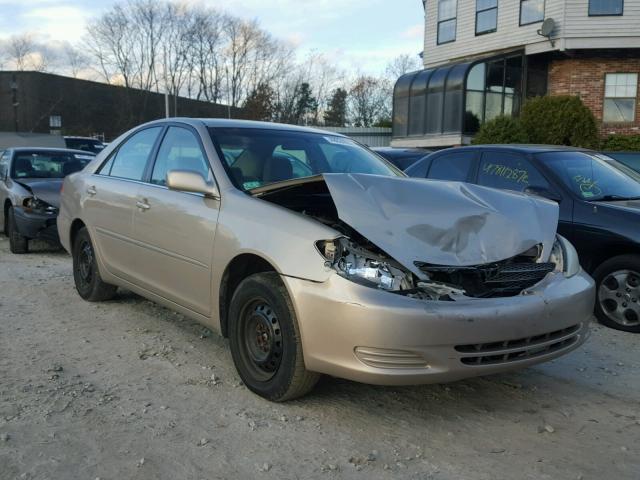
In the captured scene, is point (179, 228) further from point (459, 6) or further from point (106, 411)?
point (459, 6)

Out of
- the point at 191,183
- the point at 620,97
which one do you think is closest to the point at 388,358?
the point at 191,183

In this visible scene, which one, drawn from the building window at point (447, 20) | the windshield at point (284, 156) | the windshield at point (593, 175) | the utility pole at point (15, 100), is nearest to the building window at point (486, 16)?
the building window at point (447, 20)

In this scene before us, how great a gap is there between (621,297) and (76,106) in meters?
57.0

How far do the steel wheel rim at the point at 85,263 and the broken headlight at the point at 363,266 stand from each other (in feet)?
10.5

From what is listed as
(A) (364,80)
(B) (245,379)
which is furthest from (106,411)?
(A) (364,80)

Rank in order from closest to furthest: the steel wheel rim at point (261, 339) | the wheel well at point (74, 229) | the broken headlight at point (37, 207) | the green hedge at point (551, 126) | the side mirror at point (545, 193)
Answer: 1. the steel wheel rim at point (261, 339)
2. the side mirror at point (545, 193)
3. the wheel well at point (74, 229)
4. the broken headlight at point (37, 207)
5. the green hedge at point (551, 126)

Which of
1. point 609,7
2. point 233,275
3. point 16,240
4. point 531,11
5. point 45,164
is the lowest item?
point 16,240

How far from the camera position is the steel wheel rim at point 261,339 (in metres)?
3.41

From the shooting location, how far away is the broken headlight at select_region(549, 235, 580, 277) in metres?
3.67

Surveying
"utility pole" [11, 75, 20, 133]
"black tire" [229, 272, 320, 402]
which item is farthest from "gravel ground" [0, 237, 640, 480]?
"utility pole" [11, 75, 20, 133]

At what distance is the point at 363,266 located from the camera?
3.12m

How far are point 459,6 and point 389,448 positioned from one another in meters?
22.5

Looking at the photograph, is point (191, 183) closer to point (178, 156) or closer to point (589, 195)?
point (178, 156)

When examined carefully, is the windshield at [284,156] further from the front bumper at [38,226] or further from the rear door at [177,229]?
the front bumper at [38,226]
